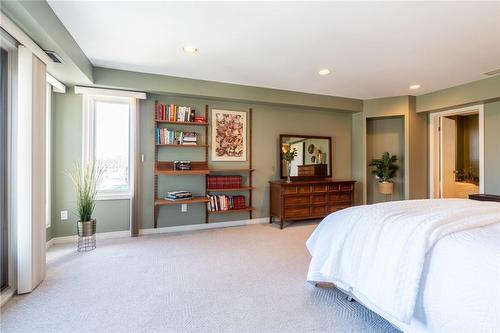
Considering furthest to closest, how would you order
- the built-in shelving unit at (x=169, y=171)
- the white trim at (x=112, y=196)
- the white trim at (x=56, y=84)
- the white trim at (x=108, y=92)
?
the built-in shelving unit at (x=169, y=171) < the white trim at (x=112, y=196) < the white trim at (x=108, y=92) < the white trim at (x=56, y=84)

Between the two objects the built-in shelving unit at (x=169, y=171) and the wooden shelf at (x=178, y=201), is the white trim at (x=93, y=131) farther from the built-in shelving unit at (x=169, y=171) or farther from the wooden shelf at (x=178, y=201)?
the wooden shelf at (x=178, y=201)

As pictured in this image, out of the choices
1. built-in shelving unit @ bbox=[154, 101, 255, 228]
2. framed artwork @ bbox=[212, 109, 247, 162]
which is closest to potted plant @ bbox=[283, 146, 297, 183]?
built-in shelving unit @ bbox=[154, 101, 255, 228]

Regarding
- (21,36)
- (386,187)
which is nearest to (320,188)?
(386,187)

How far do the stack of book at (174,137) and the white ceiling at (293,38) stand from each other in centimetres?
86

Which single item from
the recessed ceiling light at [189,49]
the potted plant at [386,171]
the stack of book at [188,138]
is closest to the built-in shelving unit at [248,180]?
the stack of book at [188,138]

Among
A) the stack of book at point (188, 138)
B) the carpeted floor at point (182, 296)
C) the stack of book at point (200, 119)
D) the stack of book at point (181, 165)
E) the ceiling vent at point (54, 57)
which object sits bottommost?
the carpeted floor at point (182, 296)

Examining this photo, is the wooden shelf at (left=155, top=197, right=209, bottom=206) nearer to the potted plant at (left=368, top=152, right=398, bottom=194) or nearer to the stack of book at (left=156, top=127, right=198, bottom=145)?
the stack of book at (left=156, top=127, right=198, bottom=145)

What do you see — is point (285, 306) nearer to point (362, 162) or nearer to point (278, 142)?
point (278, 142)

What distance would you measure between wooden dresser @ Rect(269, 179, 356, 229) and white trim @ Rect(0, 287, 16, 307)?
10.5 ft

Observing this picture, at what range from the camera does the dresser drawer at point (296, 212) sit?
13.4 ft

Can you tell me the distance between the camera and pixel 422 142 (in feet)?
15.3

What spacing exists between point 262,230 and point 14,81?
341 centimetres

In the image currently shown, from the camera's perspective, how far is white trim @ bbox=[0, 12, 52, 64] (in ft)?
5.72

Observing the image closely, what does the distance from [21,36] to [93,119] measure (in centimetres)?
172
